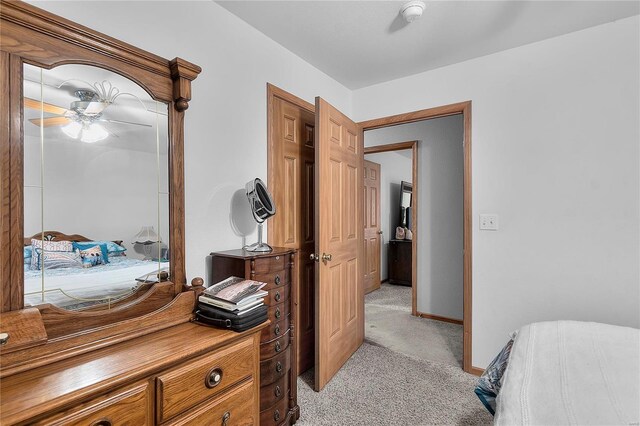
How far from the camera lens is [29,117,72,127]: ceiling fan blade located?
1115mm

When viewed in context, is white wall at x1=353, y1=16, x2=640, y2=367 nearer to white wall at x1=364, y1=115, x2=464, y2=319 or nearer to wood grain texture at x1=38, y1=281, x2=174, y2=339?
white wall at x1=364, y1=115, x2=464, y2=319

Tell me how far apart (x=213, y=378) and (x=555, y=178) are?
2.47 m

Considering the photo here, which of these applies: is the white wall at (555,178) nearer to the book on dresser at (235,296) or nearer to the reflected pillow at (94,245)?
the book on dresser at (235,296)

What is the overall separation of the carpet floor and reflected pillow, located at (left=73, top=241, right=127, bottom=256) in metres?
1.43

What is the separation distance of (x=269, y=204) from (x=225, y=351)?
0.86m

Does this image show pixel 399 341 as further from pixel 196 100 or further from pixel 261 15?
pixel 261 15

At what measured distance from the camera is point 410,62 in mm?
2572

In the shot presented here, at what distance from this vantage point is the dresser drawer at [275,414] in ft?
5.50

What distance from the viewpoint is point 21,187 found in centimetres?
107

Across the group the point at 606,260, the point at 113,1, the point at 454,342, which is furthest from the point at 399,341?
the point at 113,1

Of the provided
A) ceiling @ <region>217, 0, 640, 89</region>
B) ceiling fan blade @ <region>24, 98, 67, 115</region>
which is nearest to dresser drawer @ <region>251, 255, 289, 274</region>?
ceiling fan blade @ <region>24, 98, 67, 115</region>

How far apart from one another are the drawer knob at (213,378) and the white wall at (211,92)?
0.63 meters

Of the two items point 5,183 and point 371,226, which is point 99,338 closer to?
point 5,183

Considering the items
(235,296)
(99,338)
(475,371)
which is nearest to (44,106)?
(99,338)
